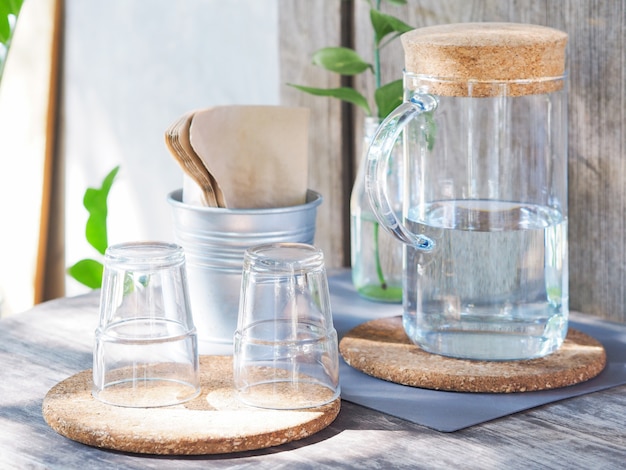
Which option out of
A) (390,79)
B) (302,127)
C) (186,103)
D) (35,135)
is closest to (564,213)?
(302,127)

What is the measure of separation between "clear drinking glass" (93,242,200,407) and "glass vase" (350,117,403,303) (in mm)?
362

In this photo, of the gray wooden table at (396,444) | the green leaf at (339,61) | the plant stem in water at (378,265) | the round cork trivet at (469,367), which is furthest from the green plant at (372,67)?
the gray wooden table at (396,444)

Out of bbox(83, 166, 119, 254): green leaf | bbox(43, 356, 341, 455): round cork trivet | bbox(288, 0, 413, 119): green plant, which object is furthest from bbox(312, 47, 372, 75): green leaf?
bbox(43, 356, 341, 455): round cork trivet

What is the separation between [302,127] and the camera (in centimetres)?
101

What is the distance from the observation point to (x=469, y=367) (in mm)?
886

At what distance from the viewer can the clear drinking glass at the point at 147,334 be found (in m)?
0.82

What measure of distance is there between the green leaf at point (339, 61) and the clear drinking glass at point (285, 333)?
41 cm

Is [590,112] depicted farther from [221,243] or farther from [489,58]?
[221,243]

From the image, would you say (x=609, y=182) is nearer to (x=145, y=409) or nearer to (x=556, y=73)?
(x=556, y=73)

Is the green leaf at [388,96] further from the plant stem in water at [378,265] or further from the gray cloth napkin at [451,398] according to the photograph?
the gray cloth napkin at [451,398]

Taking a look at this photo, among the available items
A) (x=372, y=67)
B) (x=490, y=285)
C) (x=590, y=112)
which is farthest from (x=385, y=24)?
(x=490, y=285)

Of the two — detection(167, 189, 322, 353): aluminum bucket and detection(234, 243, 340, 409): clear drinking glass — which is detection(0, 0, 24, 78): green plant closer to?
detection(167, 189, 322, 353): aluminum bucket

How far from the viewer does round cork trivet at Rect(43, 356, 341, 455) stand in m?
0.73

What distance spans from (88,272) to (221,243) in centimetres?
49
